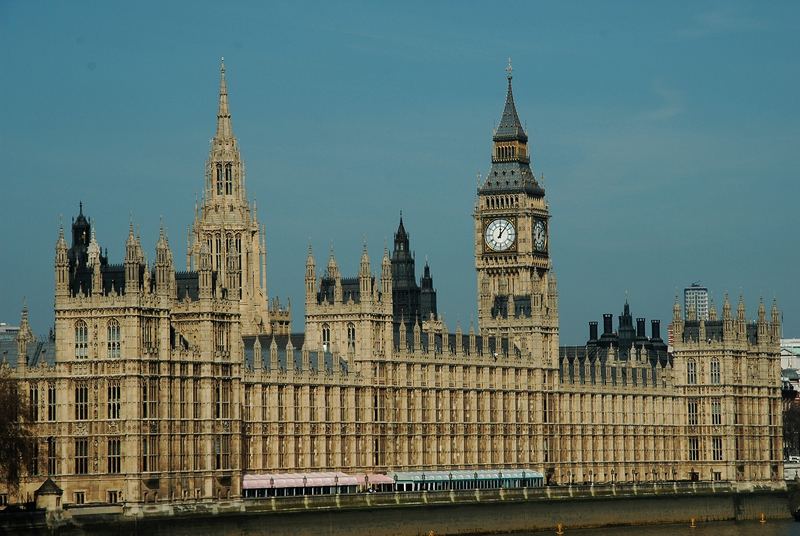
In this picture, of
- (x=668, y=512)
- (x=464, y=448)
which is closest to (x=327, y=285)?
(x=464, y=448)

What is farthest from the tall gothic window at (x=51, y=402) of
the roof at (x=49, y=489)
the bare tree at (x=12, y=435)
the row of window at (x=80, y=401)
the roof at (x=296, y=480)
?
the roof at (x=296, y=480)

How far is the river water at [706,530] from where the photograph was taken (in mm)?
175625

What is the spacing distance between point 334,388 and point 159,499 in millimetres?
27199

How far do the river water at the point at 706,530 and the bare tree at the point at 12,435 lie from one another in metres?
40.1

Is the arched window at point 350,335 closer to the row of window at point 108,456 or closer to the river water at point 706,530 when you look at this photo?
the river water at point 706,530

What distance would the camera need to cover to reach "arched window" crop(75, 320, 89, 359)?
146m

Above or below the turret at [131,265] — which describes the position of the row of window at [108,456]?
below

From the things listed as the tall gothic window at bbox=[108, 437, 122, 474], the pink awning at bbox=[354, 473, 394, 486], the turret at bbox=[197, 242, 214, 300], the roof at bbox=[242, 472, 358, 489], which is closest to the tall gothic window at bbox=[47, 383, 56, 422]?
the tall gothic window at bbox=[108, 437, 122, 474]

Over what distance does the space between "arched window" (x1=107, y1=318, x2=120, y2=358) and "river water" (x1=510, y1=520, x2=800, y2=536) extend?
36.4 m

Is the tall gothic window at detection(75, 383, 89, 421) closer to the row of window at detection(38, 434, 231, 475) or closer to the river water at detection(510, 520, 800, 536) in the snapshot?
the row of window at detection(38, 434, 231, 475)

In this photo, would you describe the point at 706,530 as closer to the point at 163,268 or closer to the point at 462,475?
the point at 462,475

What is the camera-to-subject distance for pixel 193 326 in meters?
152

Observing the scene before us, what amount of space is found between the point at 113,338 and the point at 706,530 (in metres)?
56.7

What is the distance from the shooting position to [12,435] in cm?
13825
